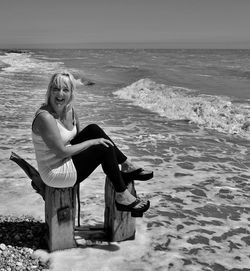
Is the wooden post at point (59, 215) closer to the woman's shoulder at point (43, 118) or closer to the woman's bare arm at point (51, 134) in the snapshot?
the woman's bare arm at point (51, 134)

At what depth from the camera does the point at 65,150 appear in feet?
11.6

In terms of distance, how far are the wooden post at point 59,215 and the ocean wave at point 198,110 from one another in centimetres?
794

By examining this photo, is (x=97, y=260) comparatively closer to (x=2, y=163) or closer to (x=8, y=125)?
(x=2, y=163)

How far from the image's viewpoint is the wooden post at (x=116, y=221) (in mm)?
3865

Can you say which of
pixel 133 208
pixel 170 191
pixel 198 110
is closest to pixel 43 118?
pixel 133 208

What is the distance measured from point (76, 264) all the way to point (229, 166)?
14.4 ft

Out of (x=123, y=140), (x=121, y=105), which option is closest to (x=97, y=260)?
(x=123, y=140)

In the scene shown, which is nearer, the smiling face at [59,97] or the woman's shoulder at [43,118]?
the woman's shoulder at [43,118]

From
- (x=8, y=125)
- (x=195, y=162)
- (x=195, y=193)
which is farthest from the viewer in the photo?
(x=8, y=125)

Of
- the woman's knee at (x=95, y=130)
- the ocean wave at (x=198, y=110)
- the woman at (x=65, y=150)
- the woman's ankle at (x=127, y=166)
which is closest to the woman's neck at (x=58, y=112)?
the woman at (x=65, y=150)

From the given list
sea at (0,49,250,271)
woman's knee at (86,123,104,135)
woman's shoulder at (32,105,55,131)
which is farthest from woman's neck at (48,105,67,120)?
sea at (0,49,250,271)

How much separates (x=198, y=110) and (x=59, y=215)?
35.1ft

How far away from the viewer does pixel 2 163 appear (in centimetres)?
667

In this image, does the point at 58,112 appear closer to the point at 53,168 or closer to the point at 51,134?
the point at 51,134
